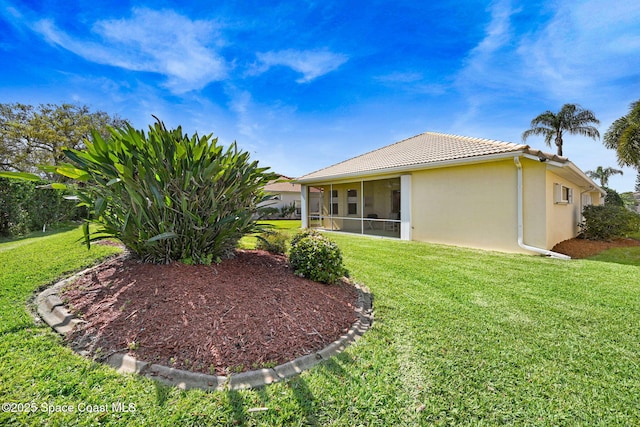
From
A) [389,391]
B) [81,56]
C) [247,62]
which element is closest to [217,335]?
[389,391]

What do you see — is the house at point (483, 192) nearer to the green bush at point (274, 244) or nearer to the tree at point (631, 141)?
the tree at point (631, 141)

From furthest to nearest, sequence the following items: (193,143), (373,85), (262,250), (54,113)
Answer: (54,113)
(373,85)
(262,250)
(193,143)

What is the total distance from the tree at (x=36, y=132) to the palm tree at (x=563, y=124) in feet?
116

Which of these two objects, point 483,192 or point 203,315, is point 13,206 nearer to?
point 203,315

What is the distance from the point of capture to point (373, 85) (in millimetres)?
10195

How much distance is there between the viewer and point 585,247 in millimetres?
9562

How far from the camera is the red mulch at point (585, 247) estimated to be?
8734mm

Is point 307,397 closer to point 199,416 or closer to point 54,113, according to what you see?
point 199,416

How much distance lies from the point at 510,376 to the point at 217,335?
9.25ft

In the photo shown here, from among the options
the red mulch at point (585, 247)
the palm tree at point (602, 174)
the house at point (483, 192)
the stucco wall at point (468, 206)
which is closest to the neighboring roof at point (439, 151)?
the house at point (483, 192)

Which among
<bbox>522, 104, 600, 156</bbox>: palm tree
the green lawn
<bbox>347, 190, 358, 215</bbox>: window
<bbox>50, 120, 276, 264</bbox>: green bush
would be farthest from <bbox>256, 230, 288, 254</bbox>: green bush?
<bbox>522, 104, 600, 156</bbox>: palm tree

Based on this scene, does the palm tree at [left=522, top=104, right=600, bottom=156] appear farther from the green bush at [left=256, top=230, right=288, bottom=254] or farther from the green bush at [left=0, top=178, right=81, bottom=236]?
the green bush at [left=0, top=178, right=81, bottom=236]

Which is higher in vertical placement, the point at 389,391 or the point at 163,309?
the point at 163,309

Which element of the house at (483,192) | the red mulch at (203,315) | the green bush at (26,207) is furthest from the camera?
the green bush at (26,207)
